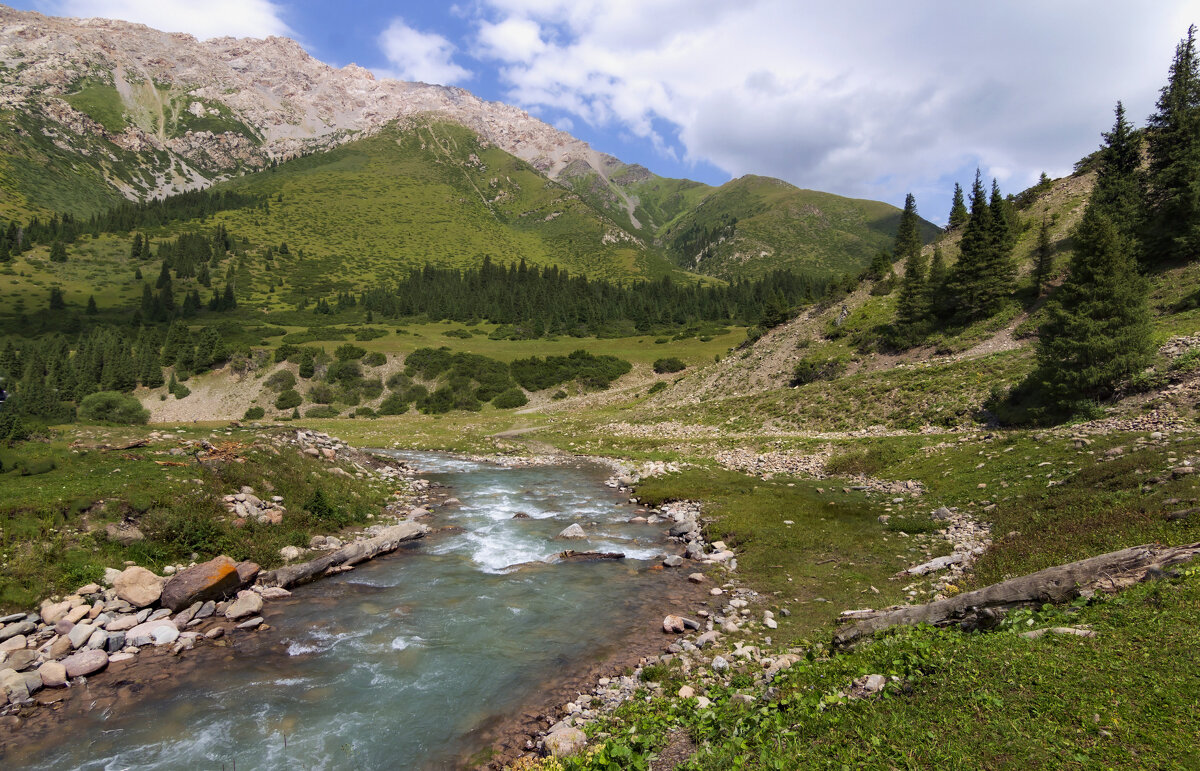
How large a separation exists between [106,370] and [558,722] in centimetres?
11589

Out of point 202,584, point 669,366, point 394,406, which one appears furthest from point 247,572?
point 669,366

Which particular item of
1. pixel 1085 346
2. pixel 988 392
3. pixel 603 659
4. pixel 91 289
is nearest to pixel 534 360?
pixel 988 392

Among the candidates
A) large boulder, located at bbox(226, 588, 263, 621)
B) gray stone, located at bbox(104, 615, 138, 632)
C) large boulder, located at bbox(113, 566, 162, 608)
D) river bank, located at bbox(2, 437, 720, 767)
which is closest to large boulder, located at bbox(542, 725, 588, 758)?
river bank, located at bbox(2, 437, 720, 767)

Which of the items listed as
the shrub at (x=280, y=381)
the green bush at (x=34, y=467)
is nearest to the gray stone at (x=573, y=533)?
the green bush at (x=34, y=467)

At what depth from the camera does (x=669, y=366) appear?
3494 inches

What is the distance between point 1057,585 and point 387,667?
1241 cm

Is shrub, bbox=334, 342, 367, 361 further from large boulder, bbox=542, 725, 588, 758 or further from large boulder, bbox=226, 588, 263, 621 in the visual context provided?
large boulder, bbox=542, 725, 588, 758

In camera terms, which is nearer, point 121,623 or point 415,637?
point 121,623

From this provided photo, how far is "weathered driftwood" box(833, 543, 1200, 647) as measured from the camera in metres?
7.47

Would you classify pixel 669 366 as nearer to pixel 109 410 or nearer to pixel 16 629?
pixel 109 410

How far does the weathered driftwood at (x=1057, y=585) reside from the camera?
24.5 feet

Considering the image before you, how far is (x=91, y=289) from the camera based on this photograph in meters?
150

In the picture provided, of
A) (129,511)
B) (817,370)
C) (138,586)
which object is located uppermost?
(817,370)

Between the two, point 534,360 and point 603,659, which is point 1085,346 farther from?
point 534,360
